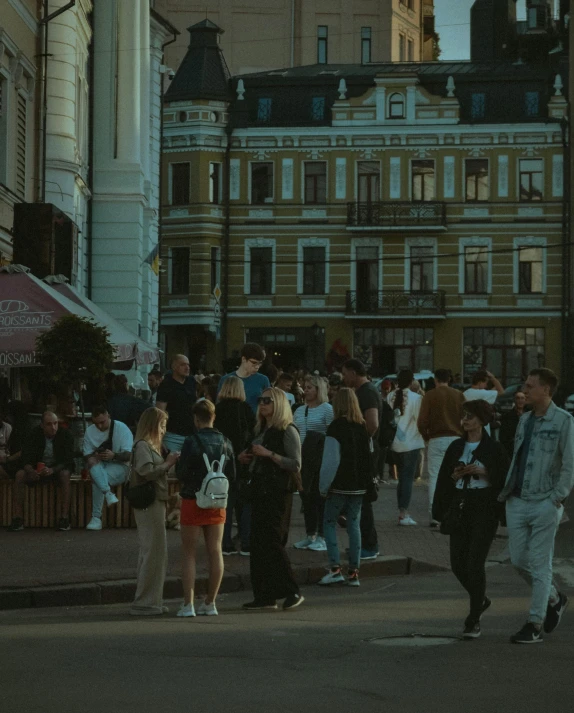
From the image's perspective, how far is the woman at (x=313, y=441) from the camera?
1508 centimetres

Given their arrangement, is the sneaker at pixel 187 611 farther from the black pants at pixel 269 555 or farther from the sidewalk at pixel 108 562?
the sidewalk at pixel 108 562

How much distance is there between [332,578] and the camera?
13.2 metres

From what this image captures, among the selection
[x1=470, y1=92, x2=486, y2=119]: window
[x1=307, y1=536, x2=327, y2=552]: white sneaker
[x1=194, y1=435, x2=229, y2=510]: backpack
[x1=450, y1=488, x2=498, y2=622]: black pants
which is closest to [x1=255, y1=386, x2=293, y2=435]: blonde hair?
[x1=194, y1=435, x2=229, y2=510]: backpack

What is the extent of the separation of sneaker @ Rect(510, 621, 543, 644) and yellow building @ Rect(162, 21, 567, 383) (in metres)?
50.3

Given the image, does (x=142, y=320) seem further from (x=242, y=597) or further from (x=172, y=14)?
(x=172, y=14)

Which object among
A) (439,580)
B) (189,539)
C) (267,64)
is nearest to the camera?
(189,539)

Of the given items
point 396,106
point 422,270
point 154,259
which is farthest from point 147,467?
point 396,106

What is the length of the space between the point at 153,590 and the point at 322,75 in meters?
53.0

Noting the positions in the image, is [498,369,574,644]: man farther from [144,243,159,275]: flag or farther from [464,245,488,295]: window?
[464,245,488,295]: window

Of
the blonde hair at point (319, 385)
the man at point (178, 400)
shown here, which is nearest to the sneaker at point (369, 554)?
the blonde hair at point (319, 385)

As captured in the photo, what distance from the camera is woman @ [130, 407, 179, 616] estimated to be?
11273 mm

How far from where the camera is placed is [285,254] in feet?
202

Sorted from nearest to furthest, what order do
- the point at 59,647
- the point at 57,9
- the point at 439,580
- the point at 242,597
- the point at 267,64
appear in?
the point at 59,647 < the point at 242,597 < the point at 439,580 < the point at 57,9 < the point at 267,64

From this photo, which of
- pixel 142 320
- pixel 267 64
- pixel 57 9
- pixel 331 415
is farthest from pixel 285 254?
pixel 331 415
